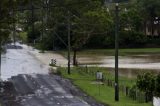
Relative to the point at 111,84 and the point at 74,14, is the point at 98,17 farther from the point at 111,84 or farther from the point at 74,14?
the point at 111,84

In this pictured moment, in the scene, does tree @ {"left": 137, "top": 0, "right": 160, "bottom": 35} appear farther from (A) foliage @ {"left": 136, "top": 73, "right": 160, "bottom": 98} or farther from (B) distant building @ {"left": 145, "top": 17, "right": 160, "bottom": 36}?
(A) foliage @ {"left": 136, "top": 73, "right": 160, "bottom": 98}

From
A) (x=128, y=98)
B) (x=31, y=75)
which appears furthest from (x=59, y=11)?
(x=128, y=98)

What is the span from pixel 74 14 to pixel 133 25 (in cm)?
2284

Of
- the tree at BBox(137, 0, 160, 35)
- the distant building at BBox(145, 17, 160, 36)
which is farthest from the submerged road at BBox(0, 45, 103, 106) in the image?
the distant building at BBox(145, 17, 160, 36)

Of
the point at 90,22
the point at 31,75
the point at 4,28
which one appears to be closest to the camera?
the point at 4,28

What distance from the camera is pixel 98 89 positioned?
144ft

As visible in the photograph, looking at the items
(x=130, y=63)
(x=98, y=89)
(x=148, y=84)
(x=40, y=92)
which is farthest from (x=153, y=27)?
(x=148, y=84)

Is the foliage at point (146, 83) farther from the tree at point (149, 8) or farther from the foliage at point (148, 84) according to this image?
the tree at point (149, 8)

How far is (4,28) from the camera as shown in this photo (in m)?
44.5

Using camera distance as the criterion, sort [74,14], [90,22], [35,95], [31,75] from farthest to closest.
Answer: [74,14] → [90,22] → [31,75] → [35,95]

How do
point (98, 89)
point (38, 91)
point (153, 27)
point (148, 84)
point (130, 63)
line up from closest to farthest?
point (148, 84), point (38, 91), point (98, 89), point (130, 63), point (153, 27)

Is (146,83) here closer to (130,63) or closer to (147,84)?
(147,84)

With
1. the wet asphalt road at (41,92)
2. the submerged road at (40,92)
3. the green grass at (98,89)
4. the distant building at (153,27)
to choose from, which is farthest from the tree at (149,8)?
the wet asphalt road at (41,92)

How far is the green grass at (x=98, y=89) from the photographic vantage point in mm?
36156
